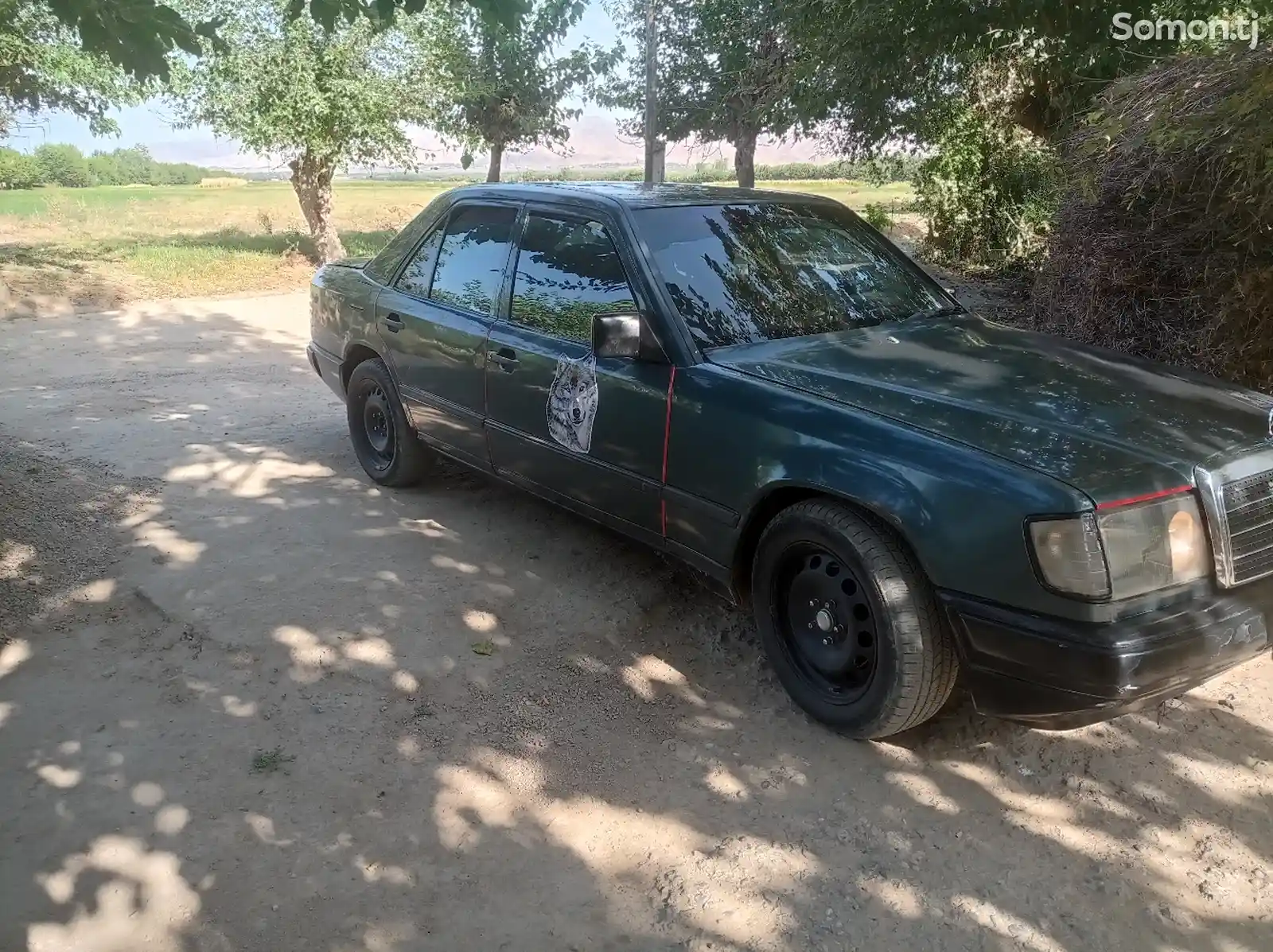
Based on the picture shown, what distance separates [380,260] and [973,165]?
421 inches

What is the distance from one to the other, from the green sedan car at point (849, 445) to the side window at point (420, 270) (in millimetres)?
27

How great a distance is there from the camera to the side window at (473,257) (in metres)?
4.46

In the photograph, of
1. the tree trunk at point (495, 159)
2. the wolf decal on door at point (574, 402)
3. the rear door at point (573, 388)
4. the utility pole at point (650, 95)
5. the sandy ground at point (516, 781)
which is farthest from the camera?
the tree trunk at point (495, 159)

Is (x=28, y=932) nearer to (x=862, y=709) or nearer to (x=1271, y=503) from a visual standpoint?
(x=862, y=709)

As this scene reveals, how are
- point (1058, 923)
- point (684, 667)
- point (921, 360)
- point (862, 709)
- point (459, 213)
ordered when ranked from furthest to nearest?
point (459, 213) → point (684, 667) → point (921, 360) → point (862, 709) → point (1058, 923)

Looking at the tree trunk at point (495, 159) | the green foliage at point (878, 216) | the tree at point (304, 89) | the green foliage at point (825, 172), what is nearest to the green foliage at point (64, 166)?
the tree trunk at point (495, 159)

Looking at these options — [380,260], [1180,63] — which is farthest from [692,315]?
[1180,63]

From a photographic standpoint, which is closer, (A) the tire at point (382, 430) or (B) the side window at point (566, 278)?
(B) the side window at point (566, 278)

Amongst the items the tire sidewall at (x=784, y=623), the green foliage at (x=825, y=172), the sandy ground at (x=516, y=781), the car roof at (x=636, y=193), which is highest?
the green foliage at (x=825, y=172)

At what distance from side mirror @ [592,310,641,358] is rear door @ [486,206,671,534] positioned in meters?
0.13

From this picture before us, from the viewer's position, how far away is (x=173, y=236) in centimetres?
2025

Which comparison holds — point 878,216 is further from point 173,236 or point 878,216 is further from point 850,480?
point 173,236

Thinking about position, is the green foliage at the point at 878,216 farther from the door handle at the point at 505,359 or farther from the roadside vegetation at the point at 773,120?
the door handle at the point at 505,359

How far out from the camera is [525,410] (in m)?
4.16
